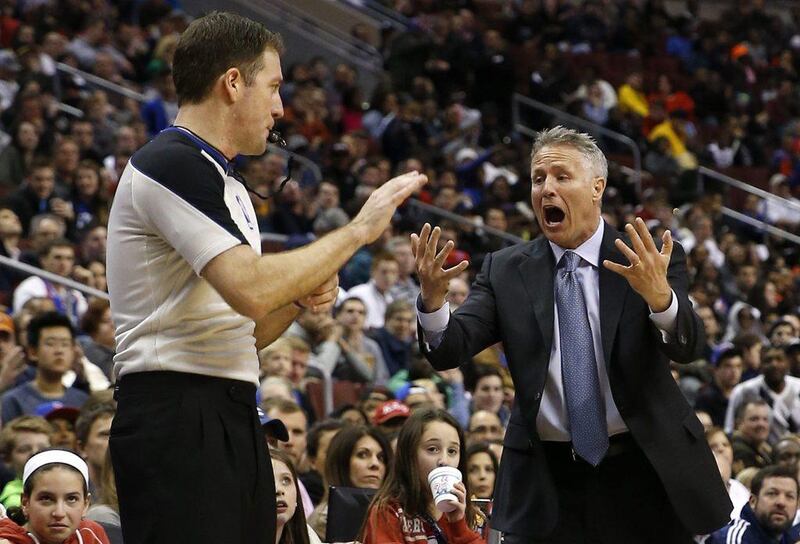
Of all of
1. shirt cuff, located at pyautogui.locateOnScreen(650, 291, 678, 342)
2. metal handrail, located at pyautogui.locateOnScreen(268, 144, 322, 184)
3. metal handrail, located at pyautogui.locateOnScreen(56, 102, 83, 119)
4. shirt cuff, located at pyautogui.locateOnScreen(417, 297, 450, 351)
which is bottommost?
metal handrail, located at pyautogui.locateOnScreen(268, 144, 322, 184)

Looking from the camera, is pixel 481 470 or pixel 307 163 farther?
pixel 307 163

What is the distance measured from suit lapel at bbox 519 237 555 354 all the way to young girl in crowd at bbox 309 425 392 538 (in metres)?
2.52

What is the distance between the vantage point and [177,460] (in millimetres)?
3018

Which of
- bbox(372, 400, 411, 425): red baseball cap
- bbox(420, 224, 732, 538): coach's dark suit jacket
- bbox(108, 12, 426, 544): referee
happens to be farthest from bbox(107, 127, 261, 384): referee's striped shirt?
bbox(372, 400, 411, 425): red baseball cap

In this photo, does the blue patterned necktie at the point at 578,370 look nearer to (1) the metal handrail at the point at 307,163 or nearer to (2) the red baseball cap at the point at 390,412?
(2) the red baseball cap at the point at 390,412

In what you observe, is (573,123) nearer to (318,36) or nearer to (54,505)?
(318,36)

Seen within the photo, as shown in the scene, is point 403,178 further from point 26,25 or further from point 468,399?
point 26,25

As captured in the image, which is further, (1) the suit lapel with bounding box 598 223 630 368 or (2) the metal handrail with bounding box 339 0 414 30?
(2) the metal handrail with bounding box 339 0 414 30

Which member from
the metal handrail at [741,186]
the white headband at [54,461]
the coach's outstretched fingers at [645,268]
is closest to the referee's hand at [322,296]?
the coach's outstretched fingers at [645,268]

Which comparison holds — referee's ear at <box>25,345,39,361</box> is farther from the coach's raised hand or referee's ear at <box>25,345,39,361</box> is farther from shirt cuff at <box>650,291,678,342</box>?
shirt cuff at <box>650,291,678,342</box>

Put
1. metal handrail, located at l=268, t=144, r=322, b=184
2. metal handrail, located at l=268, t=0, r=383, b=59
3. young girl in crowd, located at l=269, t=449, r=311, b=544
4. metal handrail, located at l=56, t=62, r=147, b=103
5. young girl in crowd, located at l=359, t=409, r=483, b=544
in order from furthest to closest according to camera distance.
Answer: metal handrail, located at l=268, t=0, r=383, b=59, metal handrail, located at l=268, t=144, r=322, b=184, metal handrail, located at l=56, t=62, r=147, b=103, young girl in crowd, located at l=359, t=409, r=483, b=544, young girl in crowd, located at l=269, t=449, r=311, b=544

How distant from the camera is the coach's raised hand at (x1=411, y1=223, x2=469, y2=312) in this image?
3895mm

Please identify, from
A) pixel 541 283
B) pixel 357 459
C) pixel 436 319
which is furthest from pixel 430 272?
pixel 357 459

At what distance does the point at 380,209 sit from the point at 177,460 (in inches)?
27.7
